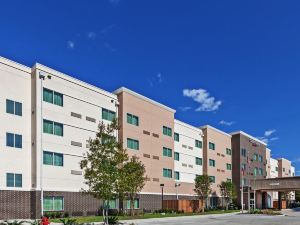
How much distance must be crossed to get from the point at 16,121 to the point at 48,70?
20.5 ft

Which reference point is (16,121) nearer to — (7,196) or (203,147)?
(7,196)

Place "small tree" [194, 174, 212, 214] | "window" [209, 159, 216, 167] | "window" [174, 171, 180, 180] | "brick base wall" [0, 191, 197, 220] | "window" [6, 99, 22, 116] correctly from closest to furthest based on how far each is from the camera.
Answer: "brick base wall" [0, 191, 197, 220] < "window" [6, 99, 22, 116] < "window" [174, 171, 180, 180] < "small tree" [194, 174, 212, 214] < "window" [209, 159, 216, 167]

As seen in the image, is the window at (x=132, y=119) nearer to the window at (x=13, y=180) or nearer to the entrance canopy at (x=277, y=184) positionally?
the window at (x=13, y=180)

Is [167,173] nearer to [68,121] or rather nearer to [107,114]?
[107,114]

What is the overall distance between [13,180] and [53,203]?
5.21m

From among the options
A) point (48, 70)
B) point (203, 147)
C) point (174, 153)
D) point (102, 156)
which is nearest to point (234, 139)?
point (203, 147)

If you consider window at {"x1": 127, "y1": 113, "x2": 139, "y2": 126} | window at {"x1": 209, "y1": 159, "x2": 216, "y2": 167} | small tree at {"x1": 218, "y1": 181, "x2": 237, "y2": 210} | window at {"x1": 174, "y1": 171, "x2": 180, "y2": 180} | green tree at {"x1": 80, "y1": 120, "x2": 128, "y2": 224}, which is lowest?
small tree at {"x1": 218, "y1": 181, "x2": 237, "y2": 210}

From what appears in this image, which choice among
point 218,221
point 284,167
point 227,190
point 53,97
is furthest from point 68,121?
point 284,167

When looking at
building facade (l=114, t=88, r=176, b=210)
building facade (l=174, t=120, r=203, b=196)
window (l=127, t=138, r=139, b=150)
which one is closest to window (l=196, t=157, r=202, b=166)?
building facade (l=174, t=120, r=203, b=196)

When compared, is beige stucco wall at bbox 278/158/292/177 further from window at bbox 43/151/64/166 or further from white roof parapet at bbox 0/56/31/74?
white roof parapet at bbox 0/56/31/74

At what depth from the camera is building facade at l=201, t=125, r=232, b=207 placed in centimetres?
7612

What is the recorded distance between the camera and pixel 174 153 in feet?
219

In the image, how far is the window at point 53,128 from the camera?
140 feet

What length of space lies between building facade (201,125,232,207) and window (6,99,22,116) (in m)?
42.1
